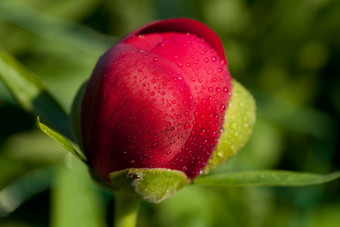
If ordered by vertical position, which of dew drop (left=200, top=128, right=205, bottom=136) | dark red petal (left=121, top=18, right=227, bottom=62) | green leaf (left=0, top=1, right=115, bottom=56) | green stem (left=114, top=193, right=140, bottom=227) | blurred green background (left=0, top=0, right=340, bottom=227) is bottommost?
blurred green background (left=0, top=0, right=340, bottom=227)

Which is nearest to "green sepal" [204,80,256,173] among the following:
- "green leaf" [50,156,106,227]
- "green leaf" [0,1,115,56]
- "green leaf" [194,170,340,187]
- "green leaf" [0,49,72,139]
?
"green leaf" [194,170,340,187]

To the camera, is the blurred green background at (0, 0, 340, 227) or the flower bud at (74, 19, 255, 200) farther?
the blurred green background at (0, 0, 340, 227)

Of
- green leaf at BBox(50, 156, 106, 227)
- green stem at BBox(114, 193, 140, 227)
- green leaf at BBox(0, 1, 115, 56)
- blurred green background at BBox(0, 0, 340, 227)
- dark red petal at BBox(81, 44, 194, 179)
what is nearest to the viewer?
dark red petal at BBox(81, 44, 194, 179)

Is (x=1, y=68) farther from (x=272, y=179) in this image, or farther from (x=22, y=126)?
(x=22, y=126)

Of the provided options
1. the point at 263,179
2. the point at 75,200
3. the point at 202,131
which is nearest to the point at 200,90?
the point at 202,131

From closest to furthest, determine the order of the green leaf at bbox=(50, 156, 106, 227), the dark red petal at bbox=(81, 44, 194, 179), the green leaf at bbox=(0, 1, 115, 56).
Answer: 1. the dark red petal at bbox=(81, 44, 194, 179)
2. the green leaf at bbox=(50, 156, 106, 227)
3. the green leaf at bbox=(0, 1, 115, 56)

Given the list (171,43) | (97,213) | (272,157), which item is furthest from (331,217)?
(171,43)

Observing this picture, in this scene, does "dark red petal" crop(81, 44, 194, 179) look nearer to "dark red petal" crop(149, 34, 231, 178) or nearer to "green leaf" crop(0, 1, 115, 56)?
"dark red petal" crop(149, 34, 231, 178)

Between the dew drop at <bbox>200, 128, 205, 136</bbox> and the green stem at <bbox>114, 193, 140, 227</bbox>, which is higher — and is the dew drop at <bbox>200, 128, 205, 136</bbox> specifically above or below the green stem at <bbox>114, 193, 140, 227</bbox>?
above
